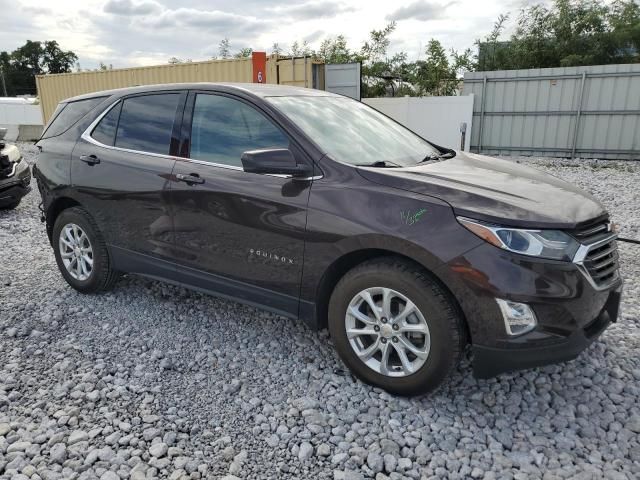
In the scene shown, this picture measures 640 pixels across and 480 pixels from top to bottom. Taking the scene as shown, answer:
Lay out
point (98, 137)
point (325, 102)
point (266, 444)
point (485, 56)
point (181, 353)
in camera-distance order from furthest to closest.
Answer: point (485, 56)
point (98, 137)
point (325, 102)
point (181, 353)
point (266, 444)

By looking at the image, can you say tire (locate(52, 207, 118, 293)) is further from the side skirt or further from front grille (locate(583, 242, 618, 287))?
front grille (locate(583, 242, 618, 287))

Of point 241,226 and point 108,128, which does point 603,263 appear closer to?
point 241,226

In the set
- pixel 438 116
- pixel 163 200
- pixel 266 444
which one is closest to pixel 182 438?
pixel 266 444

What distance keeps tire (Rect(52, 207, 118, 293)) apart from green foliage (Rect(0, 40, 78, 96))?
223 feet

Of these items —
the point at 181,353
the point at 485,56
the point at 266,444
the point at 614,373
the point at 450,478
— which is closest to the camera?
the point at 450,478

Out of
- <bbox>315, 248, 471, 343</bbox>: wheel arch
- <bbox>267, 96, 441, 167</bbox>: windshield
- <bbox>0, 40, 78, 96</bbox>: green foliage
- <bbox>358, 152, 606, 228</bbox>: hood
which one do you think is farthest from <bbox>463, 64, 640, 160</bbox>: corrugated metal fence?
<bbox>0, 40, 78, 96</bbox>: green foliage

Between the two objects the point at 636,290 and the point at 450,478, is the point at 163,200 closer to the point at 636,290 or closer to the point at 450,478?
the point at 450,478

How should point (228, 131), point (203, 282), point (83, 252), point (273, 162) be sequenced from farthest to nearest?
point (83, 252) → point (203, 282) → point (228, 131) → point (273, 162)

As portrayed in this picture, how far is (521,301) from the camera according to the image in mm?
2393

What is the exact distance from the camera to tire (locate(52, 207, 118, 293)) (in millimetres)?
4090

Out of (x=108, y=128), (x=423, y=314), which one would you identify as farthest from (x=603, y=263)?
(x=108, y=128)

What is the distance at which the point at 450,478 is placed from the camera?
228 cm

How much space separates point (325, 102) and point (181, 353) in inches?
79.3

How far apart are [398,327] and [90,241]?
2.70 metres
